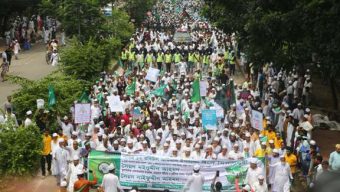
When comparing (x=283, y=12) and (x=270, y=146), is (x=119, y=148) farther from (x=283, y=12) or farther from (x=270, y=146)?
(x=283, y=12)

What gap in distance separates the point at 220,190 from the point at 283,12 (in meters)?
6.63

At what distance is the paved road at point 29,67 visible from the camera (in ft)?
76.6

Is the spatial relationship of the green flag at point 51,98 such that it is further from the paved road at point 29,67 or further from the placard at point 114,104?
the paved road at point 29,67

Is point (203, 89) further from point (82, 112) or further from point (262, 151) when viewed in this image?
point (262, 151)

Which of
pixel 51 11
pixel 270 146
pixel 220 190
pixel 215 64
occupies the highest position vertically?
pixel 51 11

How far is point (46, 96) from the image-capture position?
1680 cm

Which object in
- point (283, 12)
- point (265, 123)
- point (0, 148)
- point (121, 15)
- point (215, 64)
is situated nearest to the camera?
point (0, 148)

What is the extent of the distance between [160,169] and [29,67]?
17.5m

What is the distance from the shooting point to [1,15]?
110ft

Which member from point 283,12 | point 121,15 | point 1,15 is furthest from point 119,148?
point 1,15

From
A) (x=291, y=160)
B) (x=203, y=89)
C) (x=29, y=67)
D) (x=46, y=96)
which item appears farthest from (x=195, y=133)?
(x=29, y=67)

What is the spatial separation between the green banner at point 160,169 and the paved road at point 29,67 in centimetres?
1083

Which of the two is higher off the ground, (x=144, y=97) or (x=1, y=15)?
(x=1, y=15)

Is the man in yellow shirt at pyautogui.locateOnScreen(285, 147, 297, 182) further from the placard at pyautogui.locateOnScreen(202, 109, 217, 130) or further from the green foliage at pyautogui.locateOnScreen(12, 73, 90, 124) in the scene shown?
the green foliage at pyautogui.locateOnScreen(12, 73, 90, 124)
